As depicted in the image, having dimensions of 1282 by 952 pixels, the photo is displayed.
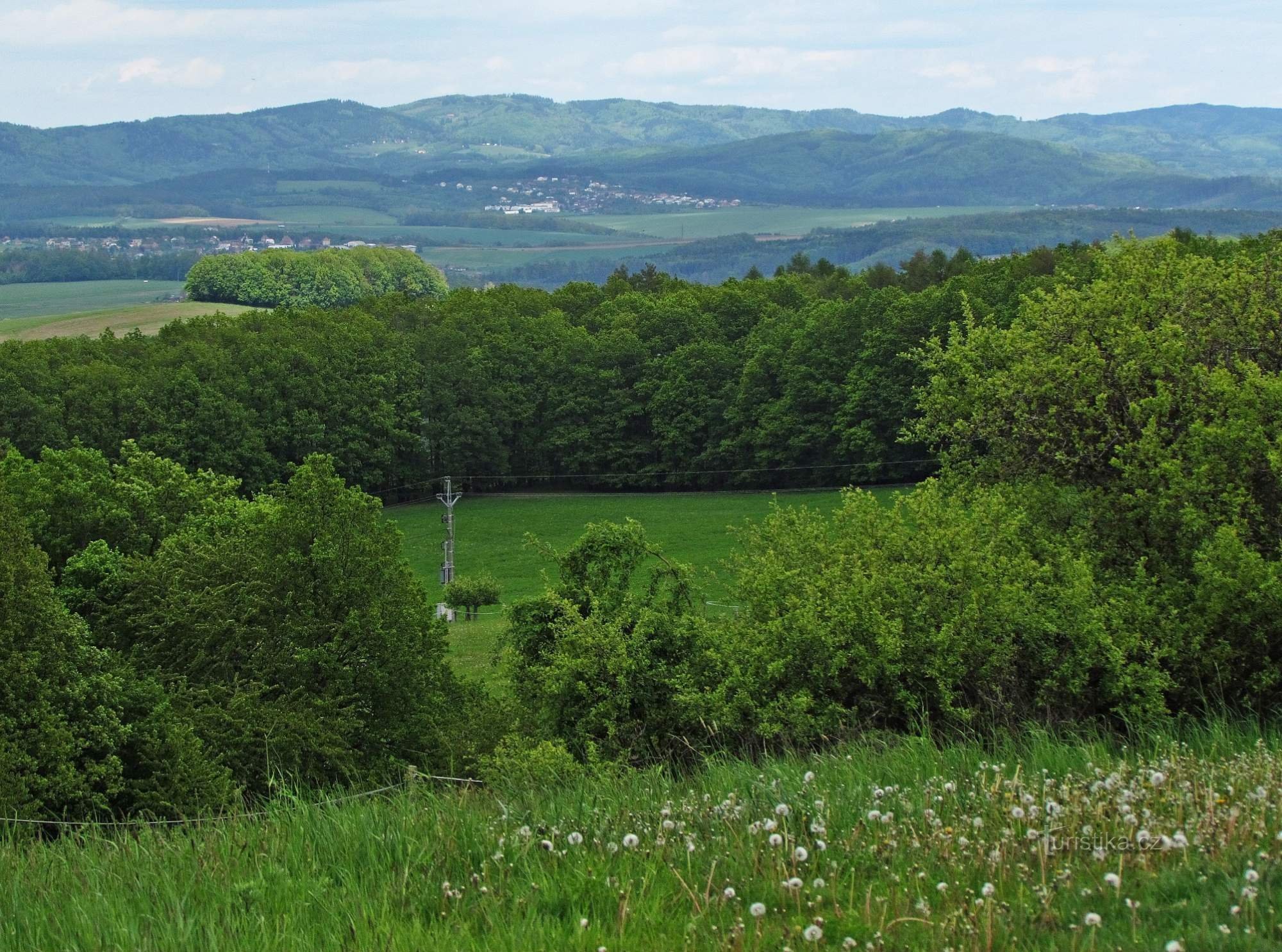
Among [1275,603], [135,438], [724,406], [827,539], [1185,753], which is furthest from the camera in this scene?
[724,406]

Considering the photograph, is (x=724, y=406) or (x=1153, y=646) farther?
(x=724, y=406)

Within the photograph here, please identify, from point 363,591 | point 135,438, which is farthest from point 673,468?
point 363,591

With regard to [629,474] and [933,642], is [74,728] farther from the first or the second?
[629,474]

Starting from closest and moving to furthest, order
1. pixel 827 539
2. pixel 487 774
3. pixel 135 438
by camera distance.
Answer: pixel 487 774 → pixel 827 539 → pixel 135 438

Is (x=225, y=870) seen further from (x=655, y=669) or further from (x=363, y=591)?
(x=363, y=591)

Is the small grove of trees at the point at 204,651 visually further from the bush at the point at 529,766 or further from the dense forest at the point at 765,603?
the bush at the point at 529,766

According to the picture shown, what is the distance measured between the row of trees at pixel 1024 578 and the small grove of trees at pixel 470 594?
36.7 metres

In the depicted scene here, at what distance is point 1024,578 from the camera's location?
2134 centimetres

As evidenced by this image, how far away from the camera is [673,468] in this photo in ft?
319

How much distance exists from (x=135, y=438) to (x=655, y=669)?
67.1m

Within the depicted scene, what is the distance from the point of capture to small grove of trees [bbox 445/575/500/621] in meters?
62.2

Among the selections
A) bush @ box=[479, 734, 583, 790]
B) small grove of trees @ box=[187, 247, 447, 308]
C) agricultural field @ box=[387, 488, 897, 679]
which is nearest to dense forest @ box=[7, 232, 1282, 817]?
bush @ box=[479, 734, 583, 790]

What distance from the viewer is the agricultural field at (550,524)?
246 feet

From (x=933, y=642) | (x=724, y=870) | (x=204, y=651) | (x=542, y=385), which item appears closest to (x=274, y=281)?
(x=542, y=385)
